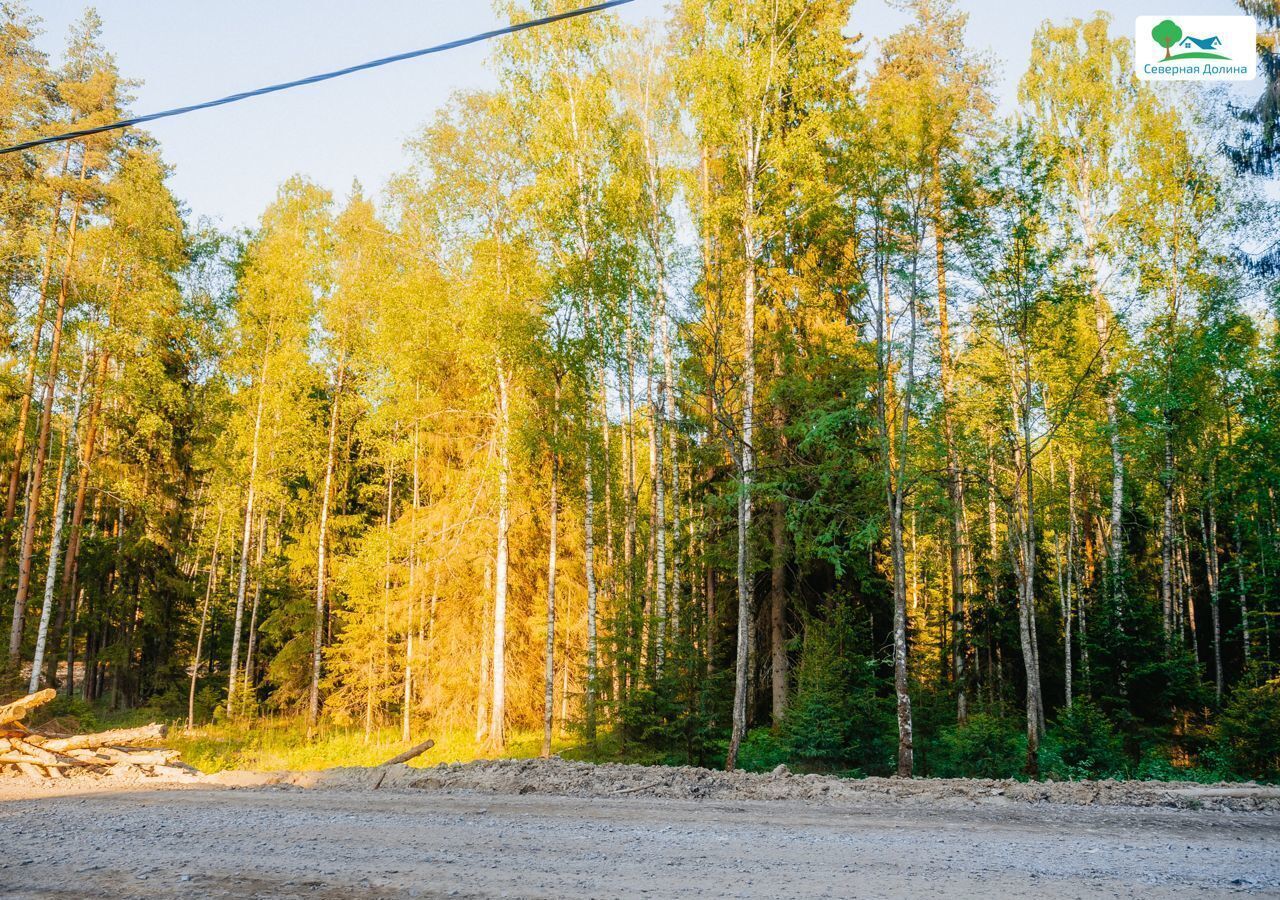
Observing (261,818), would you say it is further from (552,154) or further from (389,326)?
(552,154)

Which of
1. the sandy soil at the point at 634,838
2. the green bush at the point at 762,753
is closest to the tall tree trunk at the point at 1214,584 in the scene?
the green bush at the point at 762,753

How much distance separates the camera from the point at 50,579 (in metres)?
17.0

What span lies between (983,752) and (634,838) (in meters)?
9.31

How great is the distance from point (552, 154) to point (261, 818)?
12.7 m

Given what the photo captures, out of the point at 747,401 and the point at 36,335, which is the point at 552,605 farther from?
the point at 36,335

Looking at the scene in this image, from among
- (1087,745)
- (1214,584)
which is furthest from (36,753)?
(1214,584)

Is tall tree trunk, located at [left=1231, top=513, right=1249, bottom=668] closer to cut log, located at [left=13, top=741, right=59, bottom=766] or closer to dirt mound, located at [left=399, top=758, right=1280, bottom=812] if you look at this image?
dirt mound, located at [left=399, top=758, right=1280, bottom=812]

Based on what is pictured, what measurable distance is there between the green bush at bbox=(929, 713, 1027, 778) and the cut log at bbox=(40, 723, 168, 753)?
529 inches

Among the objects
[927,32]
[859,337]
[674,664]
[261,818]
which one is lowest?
[261,818]

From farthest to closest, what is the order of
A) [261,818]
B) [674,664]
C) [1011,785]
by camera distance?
1. [674,664]
2. [1011,785]
3. [261,818]

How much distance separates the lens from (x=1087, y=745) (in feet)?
43.5

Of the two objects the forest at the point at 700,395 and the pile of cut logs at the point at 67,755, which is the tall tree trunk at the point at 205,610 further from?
the pile of cut logs at the point at 67,755

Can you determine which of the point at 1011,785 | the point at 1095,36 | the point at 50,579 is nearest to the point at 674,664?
the point at 1011,785

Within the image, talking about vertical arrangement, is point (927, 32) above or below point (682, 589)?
above
